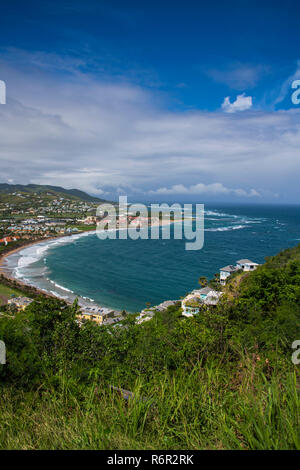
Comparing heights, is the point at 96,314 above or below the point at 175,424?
below

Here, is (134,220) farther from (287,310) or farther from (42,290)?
(287,310)

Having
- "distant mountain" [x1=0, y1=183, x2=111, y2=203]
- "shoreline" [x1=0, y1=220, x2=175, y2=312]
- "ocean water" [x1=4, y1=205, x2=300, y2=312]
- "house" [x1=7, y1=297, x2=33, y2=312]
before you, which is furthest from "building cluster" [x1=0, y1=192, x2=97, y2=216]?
"house" [x1=7, y1=297, x2=33, y2=312]

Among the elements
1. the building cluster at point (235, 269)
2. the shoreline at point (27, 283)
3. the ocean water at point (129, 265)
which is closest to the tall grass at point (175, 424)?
the ocean water at point (129, 265)

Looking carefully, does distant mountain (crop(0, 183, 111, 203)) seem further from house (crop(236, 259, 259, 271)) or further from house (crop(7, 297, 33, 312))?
house (crop(236, 259, 259, 271))

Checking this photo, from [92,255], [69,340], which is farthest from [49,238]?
[69,340]
